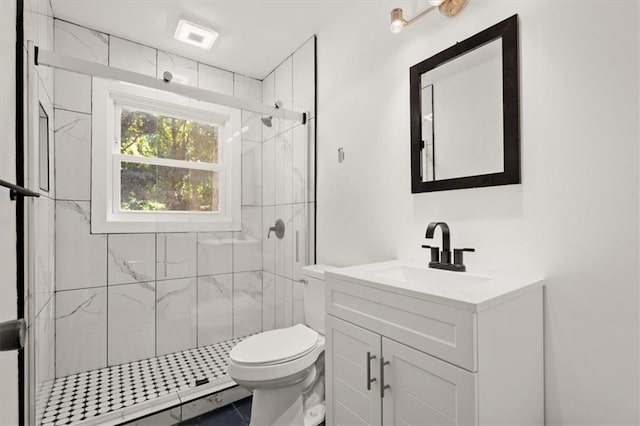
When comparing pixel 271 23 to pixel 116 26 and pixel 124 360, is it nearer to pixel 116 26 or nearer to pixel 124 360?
pixel 116 26

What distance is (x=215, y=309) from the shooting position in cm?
224

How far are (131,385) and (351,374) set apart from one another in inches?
55.4

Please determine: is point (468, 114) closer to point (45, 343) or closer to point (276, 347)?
point (276, 347)

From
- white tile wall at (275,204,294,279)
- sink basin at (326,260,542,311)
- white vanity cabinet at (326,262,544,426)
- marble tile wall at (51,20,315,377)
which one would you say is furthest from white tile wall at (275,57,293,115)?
white vanity cabinet at (326,262,544,426)

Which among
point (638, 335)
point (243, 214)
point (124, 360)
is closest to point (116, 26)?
point (243, 214)

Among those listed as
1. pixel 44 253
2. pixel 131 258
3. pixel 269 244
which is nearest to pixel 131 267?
pixel 131 258

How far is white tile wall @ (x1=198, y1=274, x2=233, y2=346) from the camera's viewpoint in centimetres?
220

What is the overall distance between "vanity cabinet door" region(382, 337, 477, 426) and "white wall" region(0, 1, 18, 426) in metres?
1.08

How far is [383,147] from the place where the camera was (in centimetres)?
175

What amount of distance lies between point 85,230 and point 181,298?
2.31 feet

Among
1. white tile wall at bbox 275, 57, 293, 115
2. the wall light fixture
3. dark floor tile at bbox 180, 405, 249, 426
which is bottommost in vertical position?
dark floor tile at bbox 180, 405, 249, 426

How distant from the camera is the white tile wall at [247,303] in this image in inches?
89.9

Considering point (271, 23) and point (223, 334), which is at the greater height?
point (271, 23)

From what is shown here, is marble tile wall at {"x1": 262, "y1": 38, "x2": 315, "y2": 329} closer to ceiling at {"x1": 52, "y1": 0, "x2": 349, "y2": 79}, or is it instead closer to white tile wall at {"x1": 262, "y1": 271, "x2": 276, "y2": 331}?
white tile wall at {"x1": 262, "y1": 271, "x2": 276, "y2": 331}
